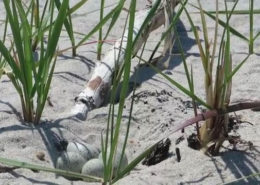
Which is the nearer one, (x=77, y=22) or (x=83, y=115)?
Result: (x=83, y=115)

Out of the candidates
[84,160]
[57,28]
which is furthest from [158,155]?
[57,28]

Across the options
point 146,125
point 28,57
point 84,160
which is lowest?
point 84,160

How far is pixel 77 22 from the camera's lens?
3.96 meters

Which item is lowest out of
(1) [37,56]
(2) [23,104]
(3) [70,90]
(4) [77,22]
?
(2) [23,104]

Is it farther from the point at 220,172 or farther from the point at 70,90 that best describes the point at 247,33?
the point at 220,172

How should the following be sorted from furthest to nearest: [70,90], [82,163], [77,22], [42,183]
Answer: [77,22] → [70,90] → [82,163] → [42,183]

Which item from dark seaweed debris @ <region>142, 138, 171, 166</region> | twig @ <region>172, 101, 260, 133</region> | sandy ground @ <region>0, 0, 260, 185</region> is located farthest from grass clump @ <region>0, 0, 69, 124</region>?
twig @ <region>172, 101, 260, 133</region>

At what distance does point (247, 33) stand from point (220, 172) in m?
1.65

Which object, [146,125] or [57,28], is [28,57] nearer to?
[57,28]

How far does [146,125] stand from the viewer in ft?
8.95

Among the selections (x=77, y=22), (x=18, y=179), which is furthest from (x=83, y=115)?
(x=77, y=22)

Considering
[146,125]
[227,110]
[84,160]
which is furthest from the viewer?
[146,125]

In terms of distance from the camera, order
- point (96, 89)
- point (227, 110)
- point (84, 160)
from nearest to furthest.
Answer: point (227, 110) < point (84, 160) < point (96, 89)

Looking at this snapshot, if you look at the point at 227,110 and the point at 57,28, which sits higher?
the point at 57,28
